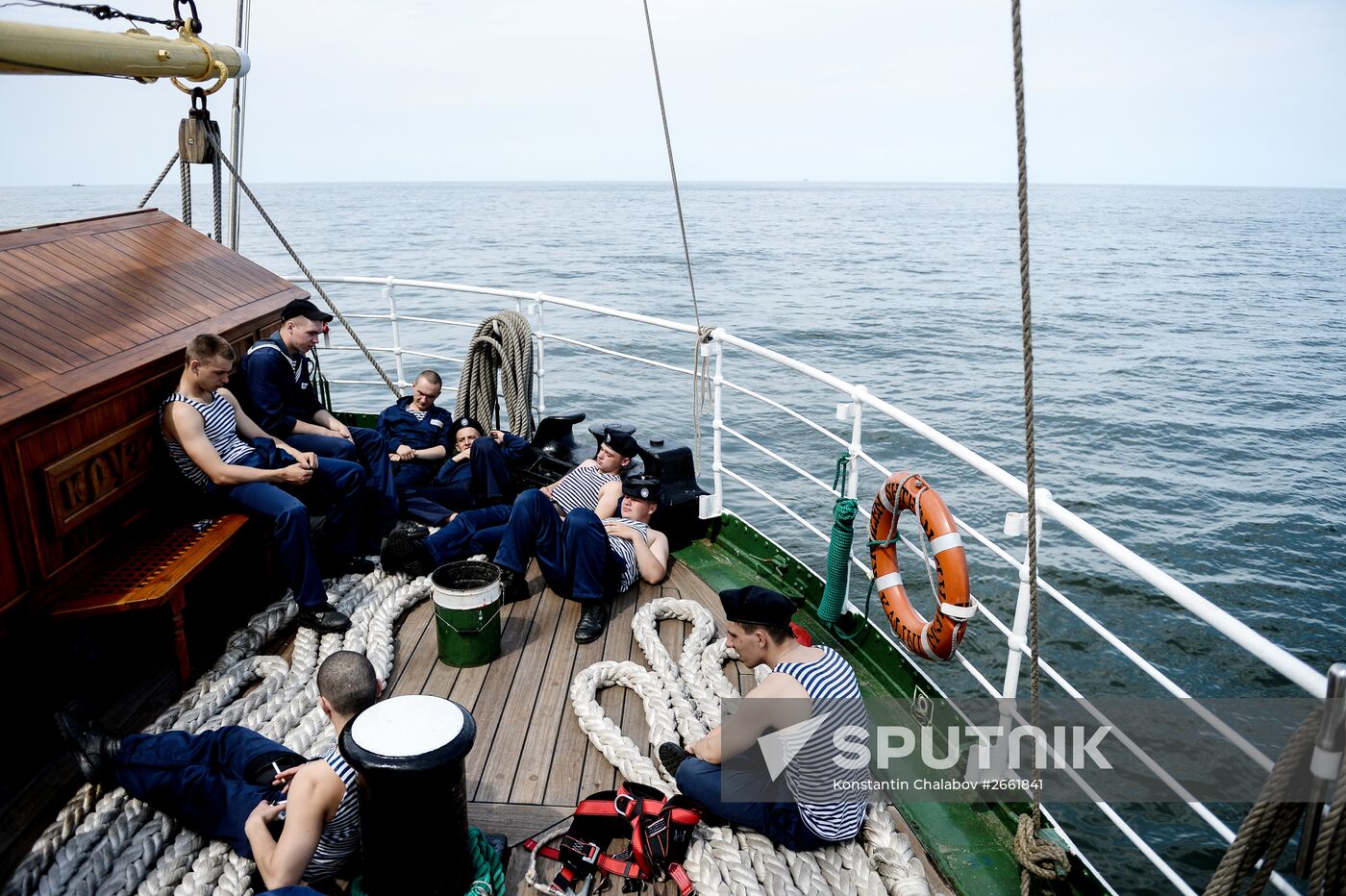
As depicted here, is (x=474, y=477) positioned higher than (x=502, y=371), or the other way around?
(x=502, y=371)

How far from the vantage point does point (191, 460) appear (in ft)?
13.4

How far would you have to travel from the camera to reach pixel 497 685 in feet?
12.4

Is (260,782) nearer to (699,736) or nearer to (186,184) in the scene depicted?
(699,736)

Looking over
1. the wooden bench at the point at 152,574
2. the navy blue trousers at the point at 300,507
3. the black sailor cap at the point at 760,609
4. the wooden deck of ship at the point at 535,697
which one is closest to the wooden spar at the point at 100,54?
the navy blue trousers at the point at 300,507

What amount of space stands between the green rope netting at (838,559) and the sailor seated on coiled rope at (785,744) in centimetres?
118

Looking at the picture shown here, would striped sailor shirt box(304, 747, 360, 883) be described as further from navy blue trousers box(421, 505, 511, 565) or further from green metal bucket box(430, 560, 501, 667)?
navy blue trousers box(421, 505, 511, 565)

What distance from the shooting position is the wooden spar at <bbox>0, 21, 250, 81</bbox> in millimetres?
3836

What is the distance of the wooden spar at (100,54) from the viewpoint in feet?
12.6

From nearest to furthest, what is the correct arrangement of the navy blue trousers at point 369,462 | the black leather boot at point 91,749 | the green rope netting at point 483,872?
the green rope netting at point 483,872 < the black leather boot at point 91,749 < the navy blue trousers at point 369,462

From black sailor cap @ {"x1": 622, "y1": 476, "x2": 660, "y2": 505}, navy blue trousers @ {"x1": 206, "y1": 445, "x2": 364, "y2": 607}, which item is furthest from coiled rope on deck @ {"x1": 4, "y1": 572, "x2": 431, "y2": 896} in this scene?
black sailor cap @ {"x1": 622, "y1": 476, "x2": 660, "y2": 505}

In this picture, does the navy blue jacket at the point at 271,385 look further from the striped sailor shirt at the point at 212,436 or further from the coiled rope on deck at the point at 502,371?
the coiled rope on deck at the point at 502,371

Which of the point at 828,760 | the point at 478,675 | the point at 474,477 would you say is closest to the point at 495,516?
the point at 474,477

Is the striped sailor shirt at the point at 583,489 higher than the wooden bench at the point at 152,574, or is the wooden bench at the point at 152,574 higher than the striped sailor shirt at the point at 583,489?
the wooden bench at the point at 152,574

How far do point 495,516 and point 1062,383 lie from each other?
1511cm
